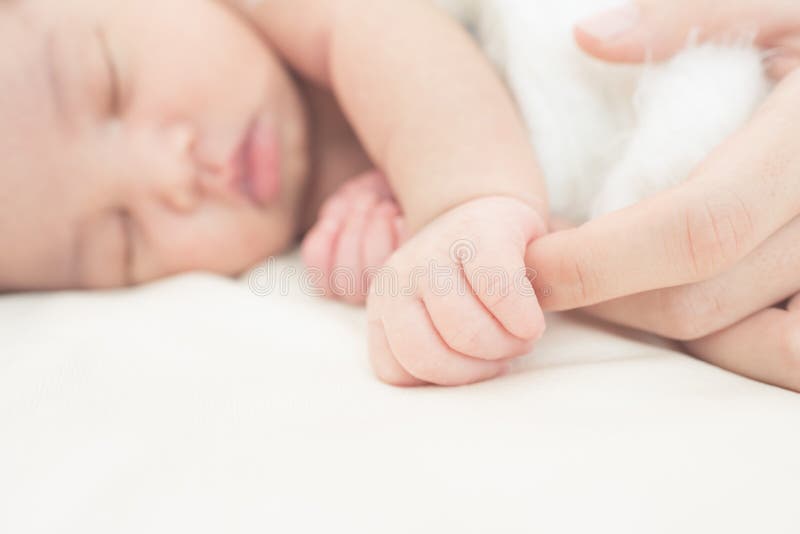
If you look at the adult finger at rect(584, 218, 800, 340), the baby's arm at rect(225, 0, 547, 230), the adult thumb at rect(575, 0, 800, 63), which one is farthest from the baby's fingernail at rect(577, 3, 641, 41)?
the adult finger at rect(584, 218, 800, 340)

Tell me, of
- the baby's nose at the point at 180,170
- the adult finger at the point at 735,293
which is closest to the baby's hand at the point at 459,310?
the adult finger at the point at 735,293

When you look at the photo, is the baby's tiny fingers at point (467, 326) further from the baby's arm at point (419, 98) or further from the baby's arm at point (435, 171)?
the baby's arm at point (419, 98)

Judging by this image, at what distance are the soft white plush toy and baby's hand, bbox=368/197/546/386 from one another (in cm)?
14

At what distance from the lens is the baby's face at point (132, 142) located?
769 mm

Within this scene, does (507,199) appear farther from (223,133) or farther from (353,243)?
(223,133)

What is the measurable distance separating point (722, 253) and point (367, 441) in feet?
0.92

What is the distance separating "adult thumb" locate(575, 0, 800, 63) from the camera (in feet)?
1.96

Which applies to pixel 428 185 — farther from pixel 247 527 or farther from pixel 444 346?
pixel 247 527

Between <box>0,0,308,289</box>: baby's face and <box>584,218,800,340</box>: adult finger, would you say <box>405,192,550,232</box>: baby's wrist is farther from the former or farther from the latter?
<box>0,0,308,289</box>: baby's face

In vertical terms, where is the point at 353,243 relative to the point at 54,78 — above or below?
below

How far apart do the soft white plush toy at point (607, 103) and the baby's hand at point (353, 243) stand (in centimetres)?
18

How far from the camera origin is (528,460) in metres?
0.40

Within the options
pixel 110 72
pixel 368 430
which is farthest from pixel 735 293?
pixel 110 72

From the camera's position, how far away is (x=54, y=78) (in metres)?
0.78
